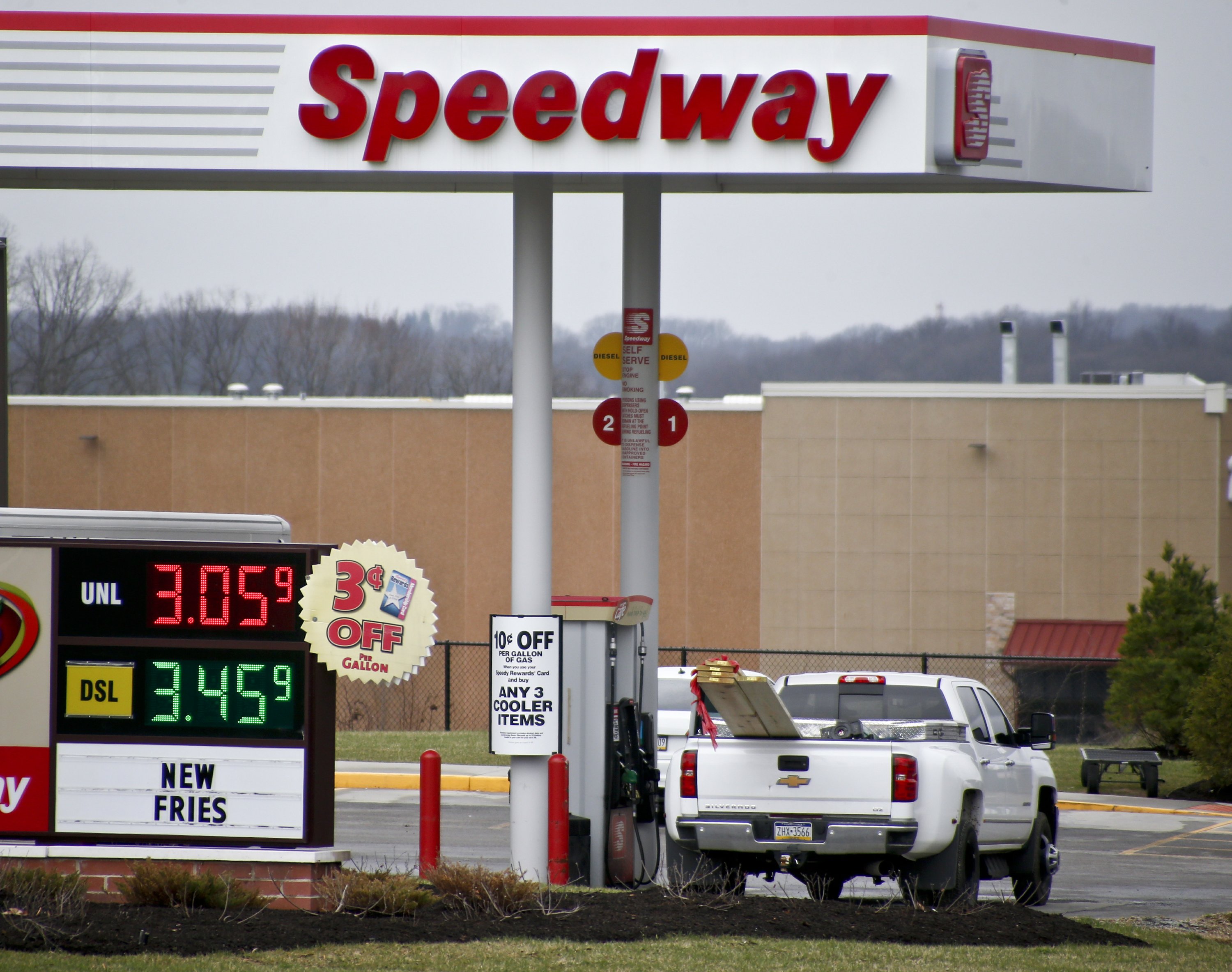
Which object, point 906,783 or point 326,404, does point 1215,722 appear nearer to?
point 906,783

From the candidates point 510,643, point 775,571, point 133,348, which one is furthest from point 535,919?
point 133,348

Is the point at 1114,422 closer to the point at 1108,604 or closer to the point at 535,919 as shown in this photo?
the point at 1108,604

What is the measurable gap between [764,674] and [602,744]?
23.7 metres

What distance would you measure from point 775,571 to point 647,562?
24.5 m

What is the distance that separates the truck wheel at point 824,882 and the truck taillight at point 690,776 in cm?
105

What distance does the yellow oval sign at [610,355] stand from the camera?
42.2ft

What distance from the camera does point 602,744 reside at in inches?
464

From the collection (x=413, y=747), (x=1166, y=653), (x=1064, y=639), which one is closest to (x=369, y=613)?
(x=413, y=747)

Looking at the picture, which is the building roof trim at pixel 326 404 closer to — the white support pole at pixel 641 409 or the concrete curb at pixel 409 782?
the concrete curb at pixel 409 782

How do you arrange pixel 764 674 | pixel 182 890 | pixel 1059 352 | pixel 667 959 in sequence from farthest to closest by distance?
pixel 1059 352 < pixel 764 674 < pixel 182 890 < pixel 667 959

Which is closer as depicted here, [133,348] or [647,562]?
[647,562]

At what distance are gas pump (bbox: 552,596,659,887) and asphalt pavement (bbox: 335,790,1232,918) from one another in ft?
4.17

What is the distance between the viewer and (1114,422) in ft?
118

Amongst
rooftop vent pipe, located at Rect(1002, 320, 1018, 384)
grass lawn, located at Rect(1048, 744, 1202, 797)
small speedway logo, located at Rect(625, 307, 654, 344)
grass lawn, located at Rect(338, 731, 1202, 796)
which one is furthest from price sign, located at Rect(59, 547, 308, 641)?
rooftop vent pipe, located at Rect(1002, 320, 1018, 384)
